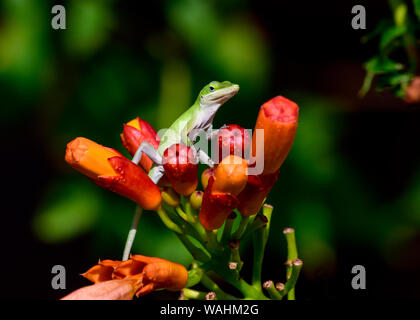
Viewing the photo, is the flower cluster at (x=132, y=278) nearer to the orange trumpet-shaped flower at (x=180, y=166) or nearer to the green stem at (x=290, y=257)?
the orange trumpet-shaped flower at (x=180, y=166)

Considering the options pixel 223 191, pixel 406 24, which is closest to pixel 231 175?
pixel 223 191

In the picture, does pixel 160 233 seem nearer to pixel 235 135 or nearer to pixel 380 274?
pixel 380 274

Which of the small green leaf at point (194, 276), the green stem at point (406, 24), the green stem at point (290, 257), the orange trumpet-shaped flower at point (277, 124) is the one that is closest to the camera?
the orange trumpet-shaped flower at point (277, 124)

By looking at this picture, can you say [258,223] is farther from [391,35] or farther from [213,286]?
[391,35]

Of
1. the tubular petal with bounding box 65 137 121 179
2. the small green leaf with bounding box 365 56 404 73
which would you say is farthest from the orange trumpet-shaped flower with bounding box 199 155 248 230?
the small green leaf with bounding box 365 56 404 73

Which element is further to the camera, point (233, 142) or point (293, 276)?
point (293, 276)

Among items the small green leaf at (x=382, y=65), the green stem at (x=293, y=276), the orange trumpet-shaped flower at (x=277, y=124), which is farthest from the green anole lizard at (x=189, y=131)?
the small green leaf at (x=382, y=65)

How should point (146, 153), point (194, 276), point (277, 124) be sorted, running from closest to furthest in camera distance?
point (277, 124) < point (194, 276) < point (146, 153)
